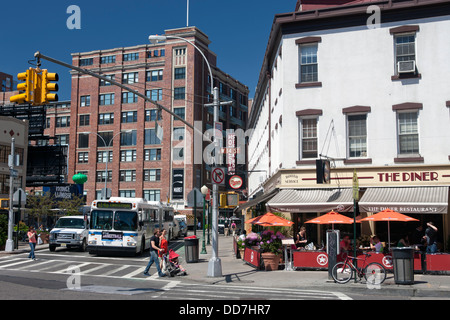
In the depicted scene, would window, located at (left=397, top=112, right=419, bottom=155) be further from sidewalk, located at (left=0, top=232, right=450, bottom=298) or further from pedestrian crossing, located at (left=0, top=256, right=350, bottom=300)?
pedestrian crossing, located at (left=0, top=256, right=350, bottom=300)

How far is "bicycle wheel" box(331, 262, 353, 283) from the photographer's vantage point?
15.2 metres

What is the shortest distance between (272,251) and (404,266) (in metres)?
5.72

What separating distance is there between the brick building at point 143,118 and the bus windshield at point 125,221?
51.9 m

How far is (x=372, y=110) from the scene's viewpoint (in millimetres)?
21969

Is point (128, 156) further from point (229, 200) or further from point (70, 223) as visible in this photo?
point (229, 200)

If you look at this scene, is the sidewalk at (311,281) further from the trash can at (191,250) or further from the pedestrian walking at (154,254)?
the trash can at (191,250)

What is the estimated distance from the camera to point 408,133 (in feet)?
70.7

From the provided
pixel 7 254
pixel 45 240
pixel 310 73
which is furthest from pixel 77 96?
pixel 310 73

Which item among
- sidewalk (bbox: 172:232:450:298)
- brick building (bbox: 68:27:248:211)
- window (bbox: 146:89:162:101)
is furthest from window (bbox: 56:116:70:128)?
sidewalk (bbox: 172:232:450:298)

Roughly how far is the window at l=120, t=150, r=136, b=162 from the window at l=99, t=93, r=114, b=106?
29.2 feet

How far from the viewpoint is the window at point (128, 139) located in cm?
8027

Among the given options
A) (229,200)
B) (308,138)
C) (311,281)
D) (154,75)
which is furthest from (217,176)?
(154,75)

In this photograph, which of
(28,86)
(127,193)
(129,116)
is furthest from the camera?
(129,116)

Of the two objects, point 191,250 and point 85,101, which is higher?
point 85,101
